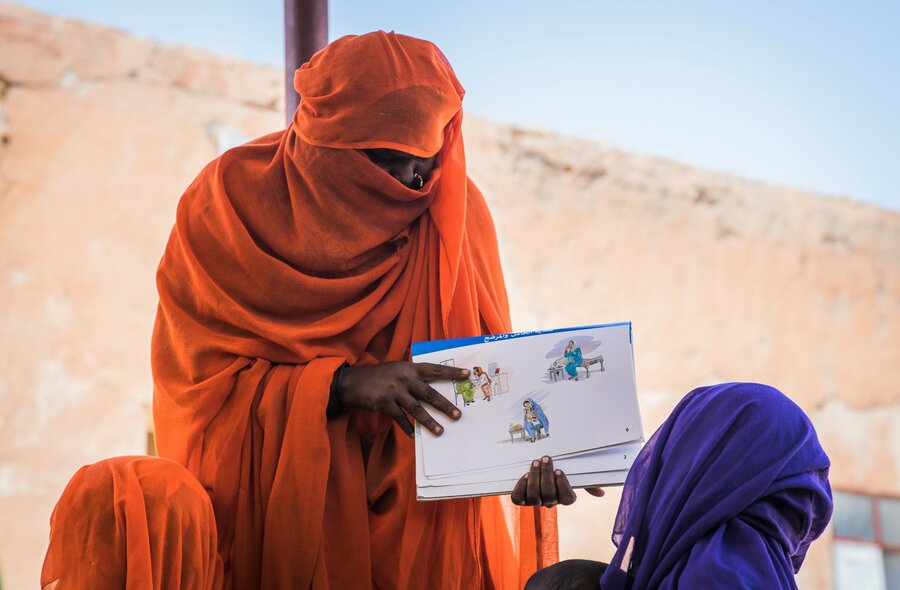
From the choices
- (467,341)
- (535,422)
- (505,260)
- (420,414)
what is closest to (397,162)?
(467,341)

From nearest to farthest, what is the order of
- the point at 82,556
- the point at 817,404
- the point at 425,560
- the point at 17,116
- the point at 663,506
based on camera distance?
1. the point at 663,506
2. the point at 82,556
3. the point at 425,560
4. the point at 17,116
5. the point at 817,404

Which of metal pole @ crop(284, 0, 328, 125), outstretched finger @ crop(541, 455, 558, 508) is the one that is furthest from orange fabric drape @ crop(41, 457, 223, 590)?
metal pole @ crop(284, 0, 328, 125)

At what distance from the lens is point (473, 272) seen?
9.32 ft

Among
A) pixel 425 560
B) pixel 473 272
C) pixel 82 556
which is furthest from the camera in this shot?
pixel 473 272

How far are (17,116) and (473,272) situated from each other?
154 inches

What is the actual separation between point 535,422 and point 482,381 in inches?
5.9

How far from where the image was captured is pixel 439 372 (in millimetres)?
2439

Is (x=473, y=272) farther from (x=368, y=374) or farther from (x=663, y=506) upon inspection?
(x=663, y=506)

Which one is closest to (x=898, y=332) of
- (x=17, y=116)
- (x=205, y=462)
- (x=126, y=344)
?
(x=126, y=344)

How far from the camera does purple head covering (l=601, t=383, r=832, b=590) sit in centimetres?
171

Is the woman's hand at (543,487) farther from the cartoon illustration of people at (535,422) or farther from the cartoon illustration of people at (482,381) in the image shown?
the cartoon illustration of people at (482,381)

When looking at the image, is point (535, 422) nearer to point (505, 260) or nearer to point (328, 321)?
point (328, 321)

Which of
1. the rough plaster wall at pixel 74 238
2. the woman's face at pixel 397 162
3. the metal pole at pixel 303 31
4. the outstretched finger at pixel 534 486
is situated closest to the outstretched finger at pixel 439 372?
the outstretched finger at pixel 534 486

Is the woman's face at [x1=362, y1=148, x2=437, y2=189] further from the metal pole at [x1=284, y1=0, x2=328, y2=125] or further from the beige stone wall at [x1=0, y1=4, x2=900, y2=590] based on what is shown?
the beige stone wall at [x1=0, y1=4, x2=900, y2=590]
